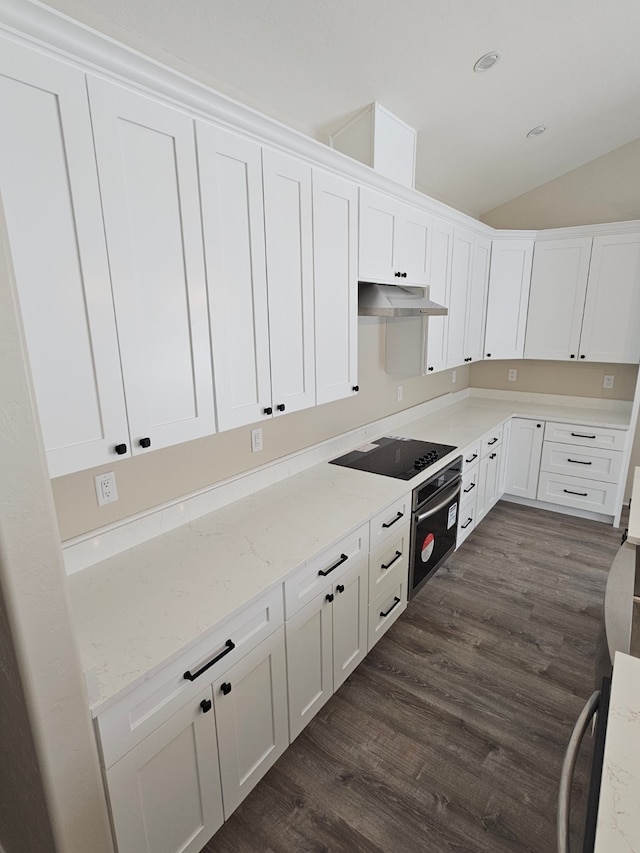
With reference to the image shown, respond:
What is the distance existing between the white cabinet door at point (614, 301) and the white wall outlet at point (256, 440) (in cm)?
316

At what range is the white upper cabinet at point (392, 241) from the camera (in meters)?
2.26

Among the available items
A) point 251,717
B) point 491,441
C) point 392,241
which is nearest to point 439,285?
point 392,241

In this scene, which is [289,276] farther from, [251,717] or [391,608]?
[391,608]

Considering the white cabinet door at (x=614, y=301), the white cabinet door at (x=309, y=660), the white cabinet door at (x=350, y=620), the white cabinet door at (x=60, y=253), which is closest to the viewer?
→ the white cabinet door at (x=60, y=253)

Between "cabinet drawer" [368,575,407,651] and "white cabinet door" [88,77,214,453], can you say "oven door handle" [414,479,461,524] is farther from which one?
"white cabinet door" [88,77,214,453]

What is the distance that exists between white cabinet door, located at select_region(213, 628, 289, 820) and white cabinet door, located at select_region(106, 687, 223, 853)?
4 cm

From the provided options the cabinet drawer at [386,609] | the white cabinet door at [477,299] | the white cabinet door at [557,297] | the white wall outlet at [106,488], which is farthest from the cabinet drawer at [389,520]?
the white cabinet door at [557,297]

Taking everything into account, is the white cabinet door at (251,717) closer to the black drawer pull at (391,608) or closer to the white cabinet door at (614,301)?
the black drawer pull at (391,608)

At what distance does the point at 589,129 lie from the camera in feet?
10.4

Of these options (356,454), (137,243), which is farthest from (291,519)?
(137,243)

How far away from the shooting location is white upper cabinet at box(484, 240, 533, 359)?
13.1ft

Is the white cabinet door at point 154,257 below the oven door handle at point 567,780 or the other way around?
the other way around

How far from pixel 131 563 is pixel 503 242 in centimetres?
391

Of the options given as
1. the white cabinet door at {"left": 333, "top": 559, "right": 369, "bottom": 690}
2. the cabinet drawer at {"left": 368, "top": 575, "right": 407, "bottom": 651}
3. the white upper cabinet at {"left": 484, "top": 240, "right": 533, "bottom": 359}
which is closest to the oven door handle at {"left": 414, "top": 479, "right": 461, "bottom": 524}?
the cabinet drawer at {"left": 368, "top": 575, "right": 407, "bottom": 651}
